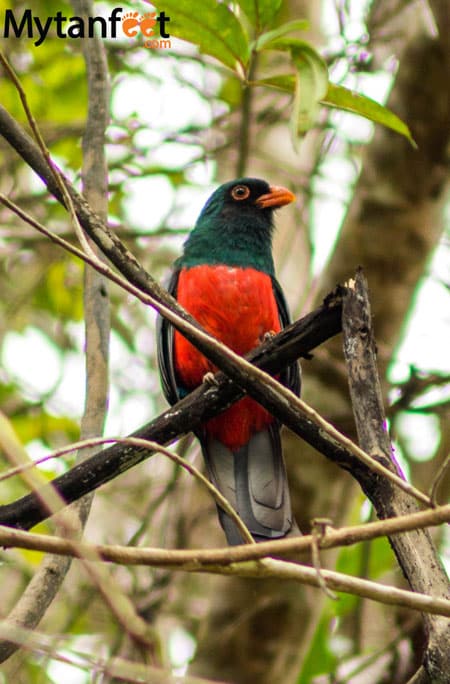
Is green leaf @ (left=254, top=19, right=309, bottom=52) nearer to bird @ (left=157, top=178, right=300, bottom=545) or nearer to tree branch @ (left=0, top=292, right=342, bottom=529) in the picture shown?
tree branch @ (left=0, top=292, right=342, bottom=529)

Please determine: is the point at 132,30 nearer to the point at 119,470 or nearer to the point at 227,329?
the point at 227,329

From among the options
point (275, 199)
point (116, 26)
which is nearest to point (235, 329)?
point (275, 199)

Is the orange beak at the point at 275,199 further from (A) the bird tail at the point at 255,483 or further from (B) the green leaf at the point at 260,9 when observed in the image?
(B) the green leaf at the point at 260,9

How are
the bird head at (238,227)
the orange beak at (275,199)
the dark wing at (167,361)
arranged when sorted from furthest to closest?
the orange beak at (275,199) → the bird head at (238,227) → the dark wing at (167,361)

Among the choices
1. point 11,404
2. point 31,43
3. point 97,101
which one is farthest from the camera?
point 11,404

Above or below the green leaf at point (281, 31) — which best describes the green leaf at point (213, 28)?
above

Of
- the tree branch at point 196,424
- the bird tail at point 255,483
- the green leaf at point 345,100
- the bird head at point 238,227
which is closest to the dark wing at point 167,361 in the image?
the bird tail at point 255,483

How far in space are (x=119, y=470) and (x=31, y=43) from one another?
440 centimetres

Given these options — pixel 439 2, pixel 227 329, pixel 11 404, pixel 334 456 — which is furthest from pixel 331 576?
pixel 11 404

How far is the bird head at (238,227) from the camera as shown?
4.89 meters

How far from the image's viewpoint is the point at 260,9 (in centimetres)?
256

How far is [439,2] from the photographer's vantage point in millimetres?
5031

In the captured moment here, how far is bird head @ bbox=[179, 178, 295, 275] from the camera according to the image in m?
4.89

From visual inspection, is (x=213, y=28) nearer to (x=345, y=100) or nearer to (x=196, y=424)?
(x=345, y=100)
